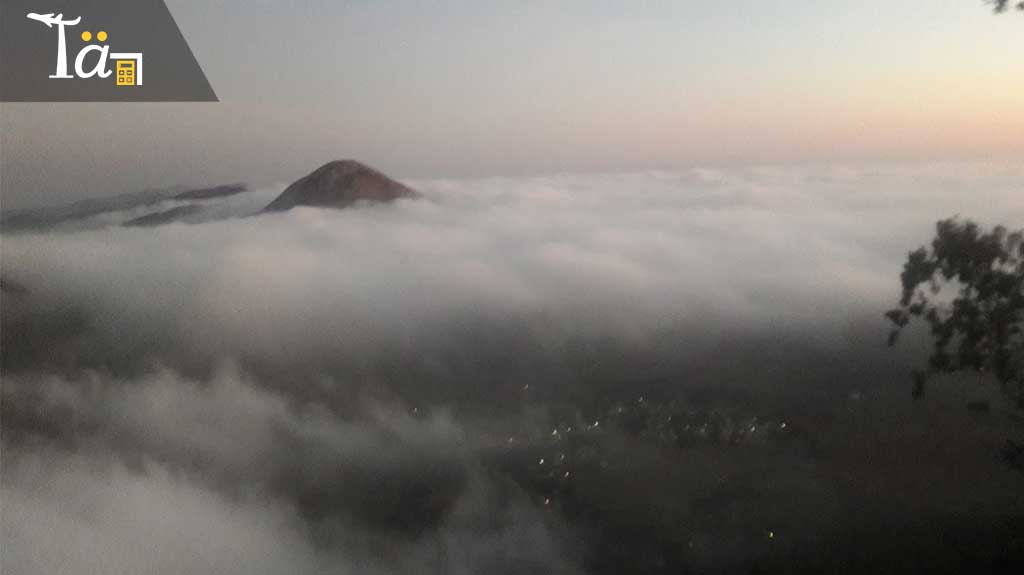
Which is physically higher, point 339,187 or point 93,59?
point 93,59

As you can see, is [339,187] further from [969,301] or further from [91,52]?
[969,301]

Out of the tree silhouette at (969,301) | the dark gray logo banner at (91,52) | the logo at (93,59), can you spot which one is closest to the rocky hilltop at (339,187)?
the dark gray logo banner at (91,52)

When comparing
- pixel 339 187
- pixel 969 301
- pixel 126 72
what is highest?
pixel 126 72

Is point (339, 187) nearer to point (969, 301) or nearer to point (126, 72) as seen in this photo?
point (126, 72)

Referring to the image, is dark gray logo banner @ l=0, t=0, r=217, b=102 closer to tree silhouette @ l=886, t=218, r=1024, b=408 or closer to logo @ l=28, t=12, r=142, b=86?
logo @ l=28, t=12, r=142, b=86

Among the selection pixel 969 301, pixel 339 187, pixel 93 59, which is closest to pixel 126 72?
pixel 93 59

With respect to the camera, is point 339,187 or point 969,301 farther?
point 339,187

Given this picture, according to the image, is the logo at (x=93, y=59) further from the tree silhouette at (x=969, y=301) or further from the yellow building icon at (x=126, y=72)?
the tree silhouette at (x=969, y=301)
